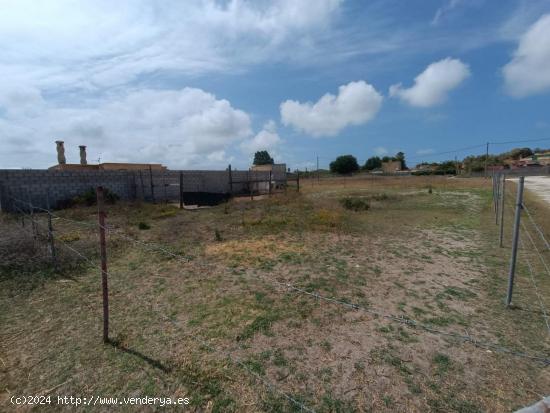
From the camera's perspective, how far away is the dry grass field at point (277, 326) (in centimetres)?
279

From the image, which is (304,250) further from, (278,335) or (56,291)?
(56,291)

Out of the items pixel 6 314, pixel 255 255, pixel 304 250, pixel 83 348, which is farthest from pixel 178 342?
pixel 304 250

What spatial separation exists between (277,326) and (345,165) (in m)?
74.1

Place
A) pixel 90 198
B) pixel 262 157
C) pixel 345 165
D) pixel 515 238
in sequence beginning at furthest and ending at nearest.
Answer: pixel 262 157 < pixel 345 165 < pixel 90 198 < pixel 515 238

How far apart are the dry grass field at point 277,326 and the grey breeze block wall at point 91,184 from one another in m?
7.78

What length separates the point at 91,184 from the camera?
55.0 ft

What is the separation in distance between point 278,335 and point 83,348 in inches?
92.7

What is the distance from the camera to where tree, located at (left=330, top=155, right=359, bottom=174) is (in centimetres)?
7494

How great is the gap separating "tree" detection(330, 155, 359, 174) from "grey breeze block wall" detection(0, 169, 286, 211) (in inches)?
2155

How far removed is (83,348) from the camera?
11.5ft

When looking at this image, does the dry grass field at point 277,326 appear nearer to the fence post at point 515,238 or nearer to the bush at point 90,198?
the fence post at point 515,238

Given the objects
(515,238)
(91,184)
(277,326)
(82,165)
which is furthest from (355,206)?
(82,165)

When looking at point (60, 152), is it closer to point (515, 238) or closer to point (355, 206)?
point (355, 206)

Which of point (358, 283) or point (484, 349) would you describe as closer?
point (484, 349)
